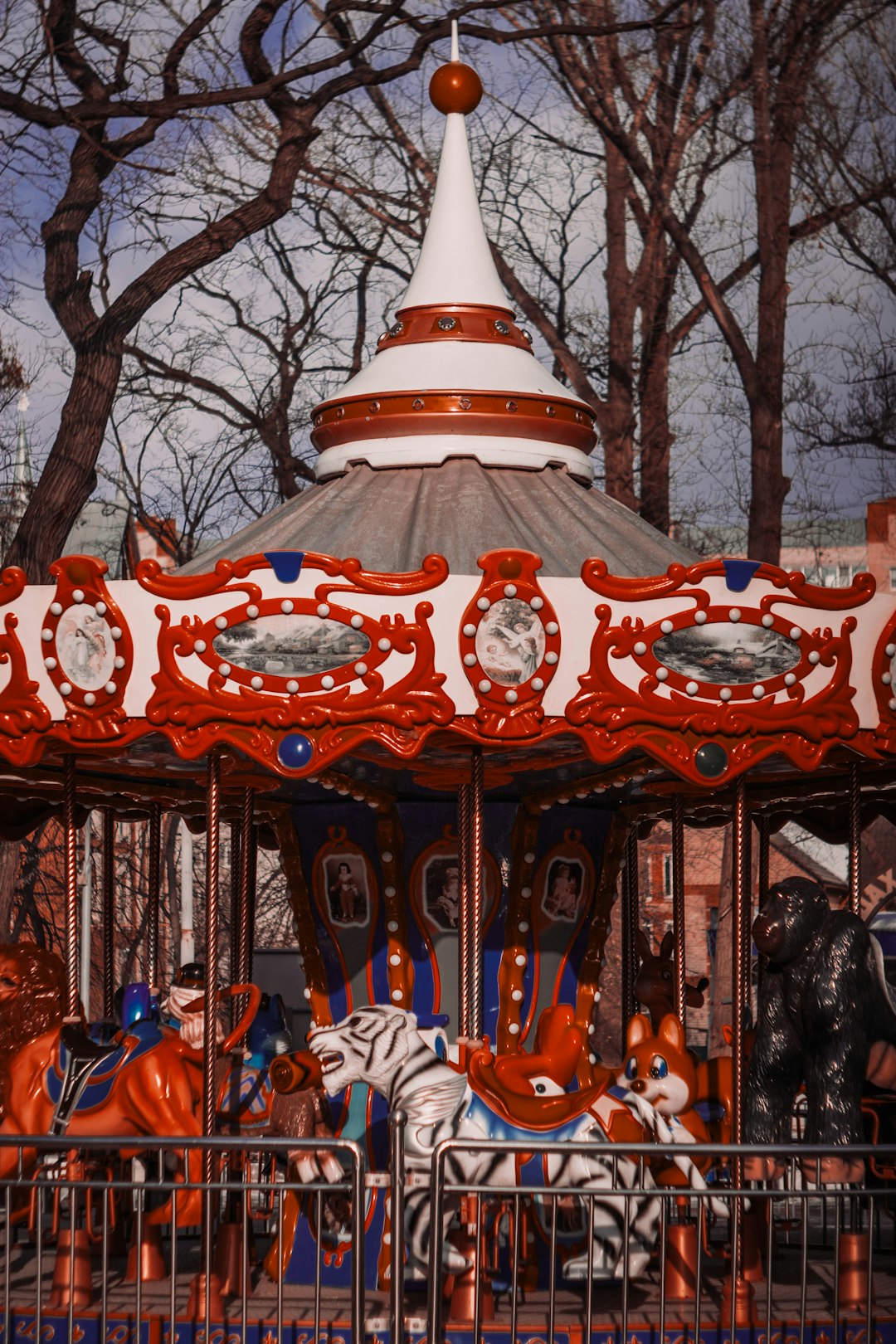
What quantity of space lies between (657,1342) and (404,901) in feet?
8.57

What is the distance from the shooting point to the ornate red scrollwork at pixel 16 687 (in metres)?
6.86

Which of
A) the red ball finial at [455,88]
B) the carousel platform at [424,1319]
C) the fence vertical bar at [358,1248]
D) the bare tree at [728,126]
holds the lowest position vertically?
the carousel platform at [424,1319]

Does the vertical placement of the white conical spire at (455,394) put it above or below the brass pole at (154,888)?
above

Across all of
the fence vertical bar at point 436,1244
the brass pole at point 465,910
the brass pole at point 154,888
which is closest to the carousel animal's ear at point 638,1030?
the brass pole at point 465,910

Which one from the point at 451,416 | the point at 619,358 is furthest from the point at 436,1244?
the point at 619,358

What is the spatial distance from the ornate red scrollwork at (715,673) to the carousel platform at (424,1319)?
82.4 inches

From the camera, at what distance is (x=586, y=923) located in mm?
8648

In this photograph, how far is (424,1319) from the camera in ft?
21.4

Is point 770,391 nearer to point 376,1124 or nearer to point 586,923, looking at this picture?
point 586,923

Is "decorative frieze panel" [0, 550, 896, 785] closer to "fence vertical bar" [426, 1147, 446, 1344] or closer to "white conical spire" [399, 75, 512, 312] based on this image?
"fence vertical bar" [426, 1147, 446, 1344]

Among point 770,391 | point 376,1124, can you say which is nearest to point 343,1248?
point 376,1124

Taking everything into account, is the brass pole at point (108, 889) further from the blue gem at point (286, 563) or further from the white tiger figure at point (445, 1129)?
the blue gem at point (286, 563)

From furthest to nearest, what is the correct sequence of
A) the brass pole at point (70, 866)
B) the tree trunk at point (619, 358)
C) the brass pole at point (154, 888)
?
1. the tree trunk at point (619, 358)
2. the brass pole at point (154, 888)
3. the brass pole at point (70, 866)

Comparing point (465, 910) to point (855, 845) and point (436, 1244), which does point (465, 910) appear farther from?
point (855, 845)
